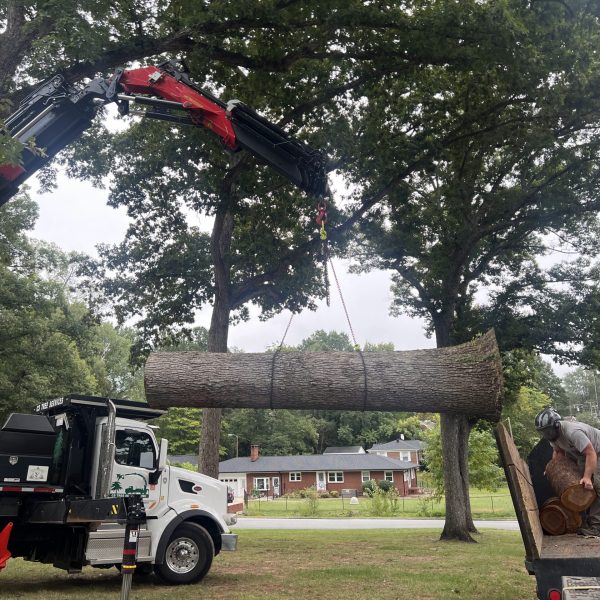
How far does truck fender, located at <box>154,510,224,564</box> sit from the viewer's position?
30.2 ft

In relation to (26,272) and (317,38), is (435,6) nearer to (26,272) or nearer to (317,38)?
(317,38)

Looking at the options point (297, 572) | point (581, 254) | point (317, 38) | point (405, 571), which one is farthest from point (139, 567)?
point (581, 254)

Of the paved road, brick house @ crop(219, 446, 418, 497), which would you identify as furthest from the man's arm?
brick house @ crop(219, 446, 418, 497)

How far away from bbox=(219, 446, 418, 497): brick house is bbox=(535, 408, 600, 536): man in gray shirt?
170ft

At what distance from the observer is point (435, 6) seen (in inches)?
403

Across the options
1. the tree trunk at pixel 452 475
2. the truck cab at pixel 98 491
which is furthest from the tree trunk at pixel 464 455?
the truck cab at pixel 98 491

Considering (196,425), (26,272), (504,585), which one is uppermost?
(26,272)

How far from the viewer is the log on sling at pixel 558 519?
5750 millimetres

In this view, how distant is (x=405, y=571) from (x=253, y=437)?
194 feet

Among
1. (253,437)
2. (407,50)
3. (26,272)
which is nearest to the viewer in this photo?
(407,50)

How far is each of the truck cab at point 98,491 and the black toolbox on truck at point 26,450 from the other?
0.01 meters

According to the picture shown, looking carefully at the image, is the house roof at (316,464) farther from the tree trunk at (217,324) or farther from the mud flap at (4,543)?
the mud flap at (4,543)

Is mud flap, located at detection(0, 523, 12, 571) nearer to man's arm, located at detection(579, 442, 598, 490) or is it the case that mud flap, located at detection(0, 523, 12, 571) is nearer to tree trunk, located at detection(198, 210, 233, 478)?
tree trunk, located at detection(198, 210, 233, 478)

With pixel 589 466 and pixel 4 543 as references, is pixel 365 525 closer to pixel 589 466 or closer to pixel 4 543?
pixel 4 543
